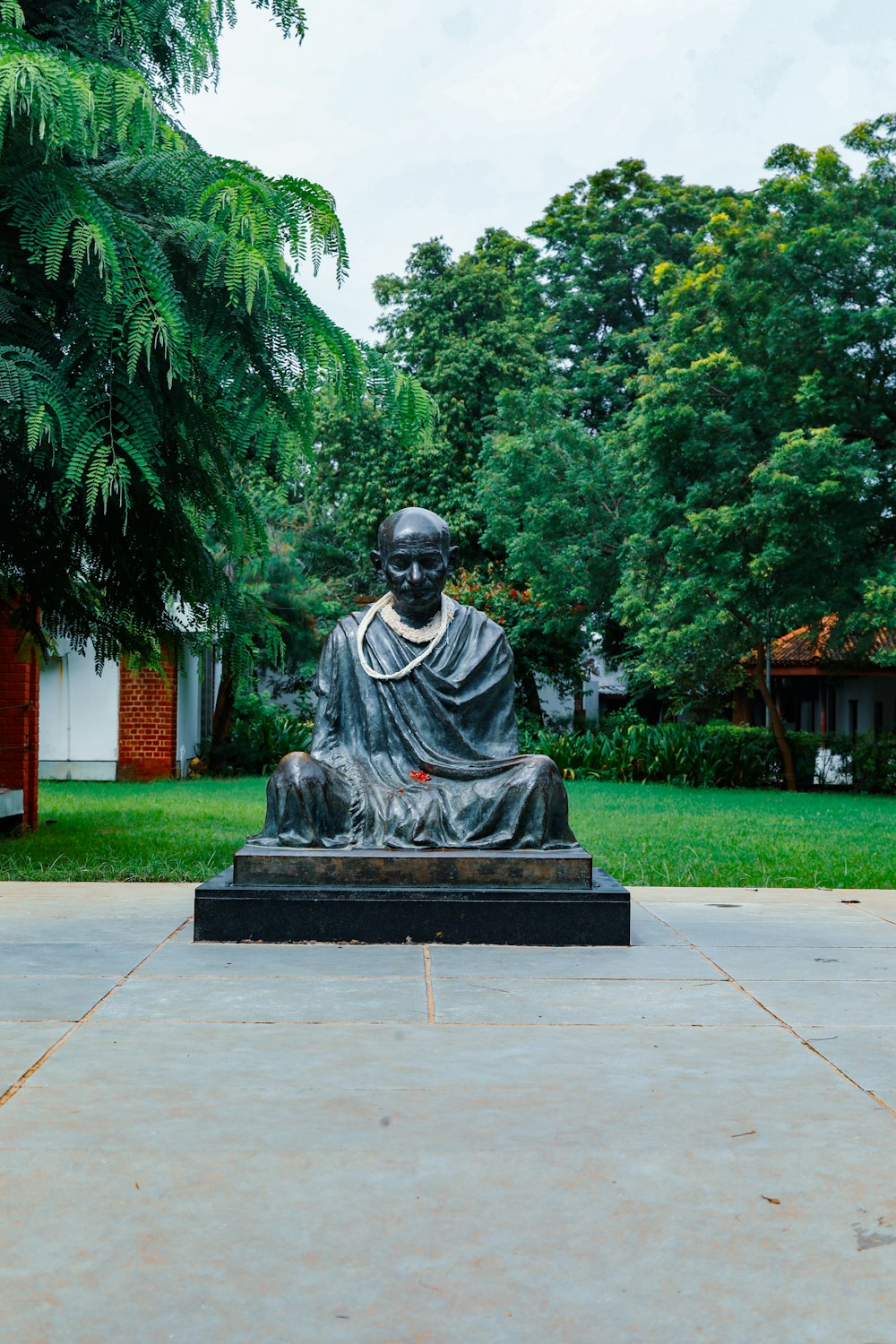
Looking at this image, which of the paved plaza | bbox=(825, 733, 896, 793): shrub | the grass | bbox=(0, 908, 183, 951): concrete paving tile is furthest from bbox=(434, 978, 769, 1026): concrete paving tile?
bbox=(825, 733, 896, 793): shrub

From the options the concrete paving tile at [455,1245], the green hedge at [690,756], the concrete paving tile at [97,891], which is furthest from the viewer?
the green hedge at [690,756]

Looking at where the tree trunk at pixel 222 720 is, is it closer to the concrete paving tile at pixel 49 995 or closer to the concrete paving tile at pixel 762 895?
the concrete paving tile at pixel 762 895

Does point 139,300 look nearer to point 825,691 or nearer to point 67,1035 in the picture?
point 67,1035

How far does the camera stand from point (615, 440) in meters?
24.4

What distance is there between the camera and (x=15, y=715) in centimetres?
1204

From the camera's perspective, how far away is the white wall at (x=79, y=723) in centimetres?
2188

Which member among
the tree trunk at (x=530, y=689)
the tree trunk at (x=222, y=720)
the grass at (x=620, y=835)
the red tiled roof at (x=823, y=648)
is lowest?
the grass at (x=620, y=835)

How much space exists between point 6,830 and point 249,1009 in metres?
7.95

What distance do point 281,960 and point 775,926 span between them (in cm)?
273

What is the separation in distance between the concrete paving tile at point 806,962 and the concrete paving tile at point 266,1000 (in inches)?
56.6

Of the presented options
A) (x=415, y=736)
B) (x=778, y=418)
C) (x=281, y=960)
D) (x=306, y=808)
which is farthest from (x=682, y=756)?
(x=281, y=960)

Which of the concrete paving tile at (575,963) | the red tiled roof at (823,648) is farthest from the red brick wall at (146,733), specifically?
the concrete paving tile at (575,963)

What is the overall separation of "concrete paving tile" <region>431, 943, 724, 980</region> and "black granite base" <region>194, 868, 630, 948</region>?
0.35 feet

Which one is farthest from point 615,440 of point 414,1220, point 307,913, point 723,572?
point 414,1220
